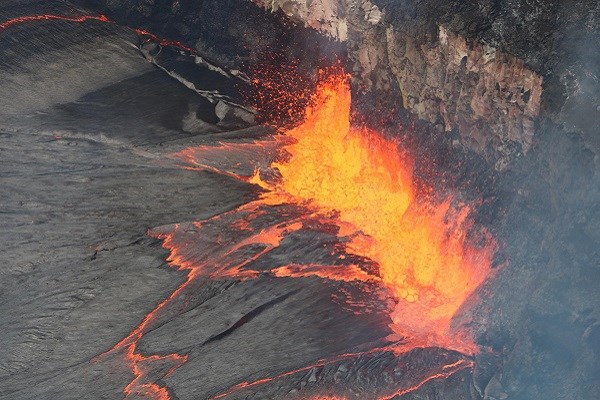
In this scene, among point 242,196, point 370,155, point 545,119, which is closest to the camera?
point 545,119

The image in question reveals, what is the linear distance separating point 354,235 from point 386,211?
1.24 feet

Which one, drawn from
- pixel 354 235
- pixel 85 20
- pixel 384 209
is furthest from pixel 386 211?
pixel 85 20

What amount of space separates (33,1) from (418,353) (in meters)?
3.99

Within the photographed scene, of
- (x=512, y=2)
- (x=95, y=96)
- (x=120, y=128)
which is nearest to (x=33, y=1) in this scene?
(x=95, y=96)

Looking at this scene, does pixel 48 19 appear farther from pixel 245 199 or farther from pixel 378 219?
pixel 378 219

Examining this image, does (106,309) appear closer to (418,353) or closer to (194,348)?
(194,348)

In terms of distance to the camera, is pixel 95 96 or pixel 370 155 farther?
pixel 370 155

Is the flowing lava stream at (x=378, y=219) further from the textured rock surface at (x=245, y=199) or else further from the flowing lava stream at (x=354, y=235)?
the textured rock surface at (x=245, y=199)

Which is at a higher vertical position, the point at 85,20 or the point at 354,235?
the point at 85,20

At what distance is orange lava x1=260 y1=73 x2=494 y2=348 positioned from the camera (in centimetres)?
545

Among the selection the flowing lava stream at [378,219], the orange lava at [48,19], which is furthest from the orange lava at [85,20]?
the flowing lava stream at [378,219]

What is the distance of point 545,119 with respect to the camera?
455cm

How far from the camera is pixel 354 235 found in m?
5.61

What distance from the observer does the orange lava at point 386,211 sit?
545 centimetres
